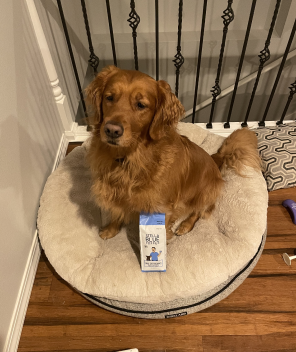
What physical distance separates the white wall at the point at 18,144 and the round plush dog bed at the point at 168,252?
0.43 feet

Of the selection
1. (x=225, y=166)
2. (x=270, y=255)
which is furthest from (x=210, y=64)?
(x=270, y=255)

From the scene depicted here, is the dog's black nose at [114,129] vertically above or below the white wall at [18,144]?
above

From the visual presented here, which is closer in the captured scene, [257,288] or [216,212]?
[257,288]

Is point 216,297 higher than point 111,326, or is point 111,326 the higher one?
point 216,297

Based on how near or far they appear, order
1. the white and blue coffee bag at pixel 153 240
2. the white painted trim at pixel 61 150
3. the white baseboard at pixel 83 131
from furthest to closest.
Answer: the white baseboard at pixel 83 131 < the white painted trim at pixel 61 150 < the white and blue coffee bag at pixel 153 240

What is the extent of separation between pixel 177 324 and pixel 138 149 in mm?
→ 1038

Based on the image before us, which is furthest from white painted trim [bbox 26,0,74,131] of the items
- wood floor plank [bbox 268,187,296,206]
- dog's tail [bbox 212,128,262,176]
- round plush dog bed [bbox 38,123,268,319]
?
wood floor plank [bbox 268,187,296,206]

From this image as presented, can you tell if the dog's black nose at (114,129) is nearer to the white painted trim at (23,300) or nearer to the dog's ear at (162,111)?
the dog's ear at (162,111)

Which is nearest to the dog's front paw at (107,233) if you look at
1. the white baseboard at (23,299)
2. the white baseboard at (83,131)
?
the white baseboard at (23,299)

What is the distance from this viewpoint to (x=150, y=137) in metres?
1.29

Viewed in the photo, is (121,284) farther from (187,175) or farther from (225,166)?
(225,166)

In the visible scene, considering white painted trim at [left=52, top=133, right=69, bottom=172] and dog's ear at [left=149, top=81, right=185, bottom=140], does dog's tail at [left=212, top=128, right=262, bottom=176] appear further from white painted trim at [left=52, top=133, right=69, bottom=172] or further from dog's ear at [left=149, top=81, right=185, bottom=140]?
white painted trim at [left=52, top=133, right=69, bottom=172]

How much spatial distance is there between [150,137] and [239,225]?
0.83 m

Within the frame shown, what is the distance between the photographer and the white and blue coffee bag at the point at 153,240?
4.51 feet
